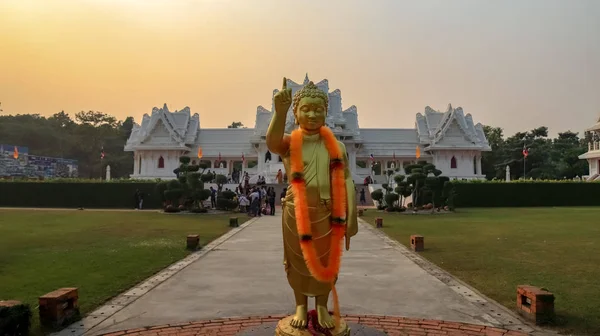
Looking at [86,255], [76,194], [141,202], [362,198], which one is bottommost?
[86,255]

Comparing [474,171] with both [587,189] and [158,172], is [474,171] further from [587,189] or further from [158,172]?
[158,172]

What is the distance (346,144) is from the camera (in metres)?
46.7

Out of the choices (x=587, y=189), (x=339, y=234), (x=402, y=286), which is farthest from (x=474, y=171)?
(x=339, y=234)

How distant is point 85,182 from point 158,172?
1567cm

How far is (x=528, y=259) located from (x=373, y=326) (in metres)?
6.12

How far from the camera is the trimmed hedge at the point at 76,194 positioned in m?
31.8

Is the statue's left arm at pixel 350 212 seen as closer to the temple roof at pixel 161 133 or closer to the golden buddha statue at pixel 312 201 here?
the golden buddha statue at pixel 312 201

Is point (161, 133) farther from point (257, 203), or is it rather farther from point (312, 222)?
point (312, 222)

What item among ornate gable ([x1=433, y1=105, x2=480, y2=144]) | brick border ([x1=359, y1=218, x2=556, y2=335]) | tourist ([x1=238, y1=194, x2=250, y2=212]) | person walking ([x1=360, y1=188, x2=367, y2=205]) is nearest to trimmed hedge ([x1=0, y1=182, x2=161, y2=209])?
tourist ([x1=238, y1=194, x2=250, y2=212])

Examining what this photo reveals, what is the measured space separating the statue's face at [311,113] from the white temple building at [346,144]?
4080 centimetres

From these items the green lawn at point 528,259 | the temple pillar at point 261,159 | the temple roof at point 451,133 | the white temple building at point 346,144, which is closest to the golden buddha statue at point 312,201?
the green lawn at point 528,259

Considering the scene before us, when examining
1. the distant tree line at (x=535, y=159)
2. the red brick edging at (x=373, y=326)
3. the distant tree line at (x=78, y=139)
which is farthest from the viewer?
the distant tree line at (x=78, y=139)

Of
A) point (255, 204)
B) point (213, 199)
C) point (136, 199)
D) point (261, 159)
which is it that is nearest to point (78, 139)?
point (261, 159)

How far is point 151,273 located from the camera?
28.9ft
